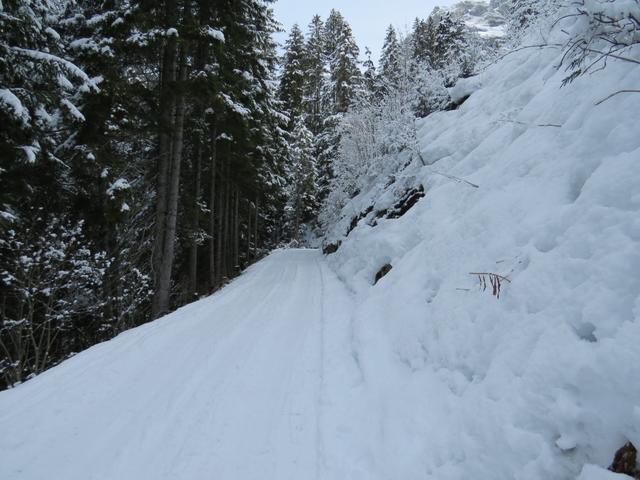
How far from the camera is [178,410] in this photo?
367cm

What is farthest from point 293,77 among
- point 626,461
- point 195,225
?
point 626,461

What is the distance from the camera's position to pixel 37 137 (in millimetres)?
7602

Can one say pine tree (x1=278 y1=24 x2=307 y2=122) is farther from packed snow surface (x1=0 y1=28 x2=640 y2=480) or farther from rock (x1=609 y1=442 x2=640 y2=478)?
rock (x1=609 y1=442 x2=640 y2=478)

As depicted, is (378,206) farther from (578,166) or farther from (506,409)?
(506,409)

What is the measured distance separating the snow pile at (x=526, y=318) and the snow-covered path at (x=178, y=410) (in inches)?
26.8

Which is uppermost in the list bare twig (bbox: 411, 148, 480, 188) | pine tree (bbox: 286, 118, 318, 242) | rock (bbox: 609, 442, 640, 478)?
pine tree (bbox: 286, 118, 318, 242)

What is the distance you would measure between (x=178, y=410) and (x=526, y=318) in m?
3.59

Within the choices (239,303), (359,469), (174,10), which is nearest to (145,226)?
(239,303)

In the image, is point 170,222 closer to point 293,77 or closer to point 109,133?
point 109,133

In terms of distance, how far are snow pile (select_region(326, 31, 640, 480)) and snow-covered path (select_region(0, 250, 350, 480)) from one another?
68 cm

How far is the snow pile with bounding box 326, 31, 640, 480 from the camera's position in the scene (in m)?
2.04

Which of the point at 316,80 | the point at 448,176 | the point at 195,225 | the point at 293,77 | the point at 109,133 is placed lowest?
the point at 195,225

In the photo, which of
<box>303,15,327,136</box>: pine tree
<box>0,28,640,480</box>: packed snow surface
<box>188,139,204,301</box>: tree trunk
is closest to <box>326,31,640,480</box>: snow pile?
<box>0,28,640,480</box>: packed snow surface

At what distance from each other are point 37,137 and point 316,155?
1188 inches
